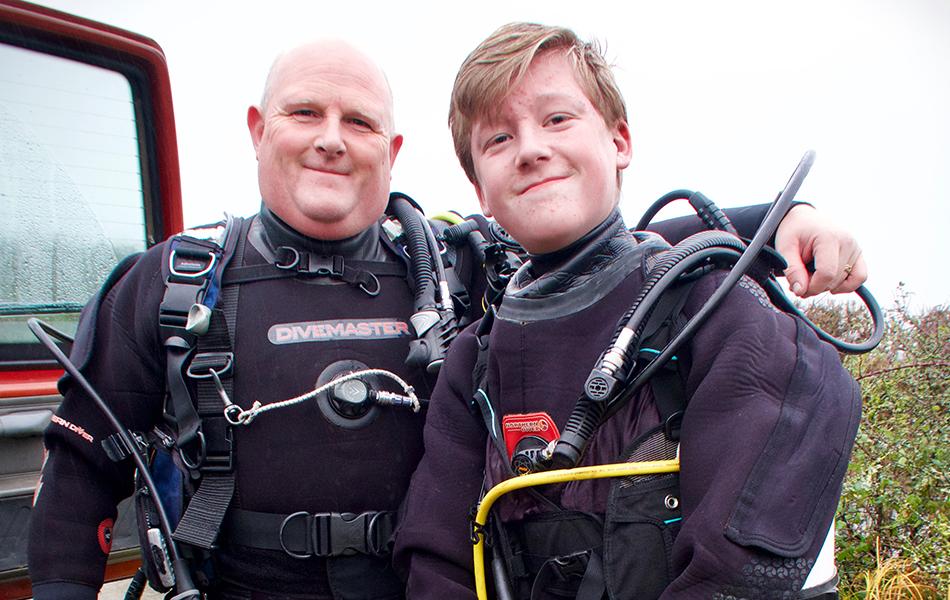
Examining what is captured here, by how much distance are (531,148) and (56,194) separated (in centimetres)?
216

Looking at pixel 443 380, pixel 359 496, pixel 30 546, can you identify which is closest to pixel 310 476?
pixel 359 496

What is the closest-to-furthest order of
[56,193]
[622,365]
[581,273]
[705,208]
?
[622,365], [581,273], [705,208], [56,193]

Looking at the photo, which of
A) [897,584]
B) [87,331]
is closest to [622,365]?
[87,331]

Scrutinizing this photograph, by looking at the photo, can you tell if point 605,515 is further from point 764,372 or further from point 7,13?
point 7,13

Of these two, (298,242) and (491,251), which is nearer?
(298,242)

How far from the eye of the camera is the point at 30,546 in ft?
6.17

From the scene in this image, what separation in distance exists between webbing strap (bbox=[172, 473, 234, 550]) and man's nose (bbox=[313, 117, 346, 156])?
892mm

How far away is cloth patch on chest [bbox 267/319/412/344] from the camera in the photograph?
6.36 ft

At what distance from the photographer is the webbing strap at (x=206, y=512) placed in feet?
5.90

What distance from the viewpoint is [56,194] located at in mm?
2760

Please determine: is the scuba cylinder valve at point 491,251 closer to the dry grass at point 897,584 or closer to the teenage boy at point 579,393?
the teenage boy at point 579,393

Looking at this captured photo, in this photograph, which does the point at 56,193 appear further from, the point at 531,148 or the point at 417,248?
the point at 531,148

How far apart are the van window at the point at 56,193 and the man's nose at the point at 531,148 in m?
2.10

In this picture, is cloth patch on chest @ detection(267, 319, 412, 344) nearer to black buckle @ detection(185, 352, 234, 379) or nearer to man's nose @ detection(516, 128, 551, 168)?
black buckle @ detection(185, 352, 234, 379)
